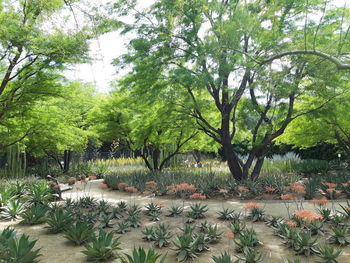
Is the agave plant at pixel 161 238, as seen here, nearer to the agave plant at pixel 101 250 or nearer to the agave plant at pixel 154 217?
the agave plant at pixel 101 250

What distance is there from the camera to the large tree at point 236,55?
8.82 meters

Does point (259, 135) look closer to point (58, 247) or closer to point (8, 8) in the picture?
point (58, 247)

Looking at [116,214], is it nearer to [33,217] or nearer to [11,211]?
[33,217]

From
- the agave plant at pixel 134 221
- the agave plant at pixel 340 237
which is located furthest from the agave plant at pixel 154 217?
the agave plant at pixel 340 237

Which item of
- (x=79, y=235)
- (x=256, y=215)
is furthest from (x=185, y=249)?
(x=256, y=215)

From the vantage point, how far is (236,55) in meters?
8.84

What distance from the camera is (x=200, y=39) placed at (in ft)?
34.8

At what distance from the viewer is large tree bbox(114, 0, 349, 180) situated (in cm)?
882

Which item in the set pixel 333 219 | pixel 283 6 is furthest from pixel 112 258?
pixel 283 6

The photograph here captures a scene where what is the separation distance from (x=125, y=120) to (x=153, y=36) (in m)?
6.60

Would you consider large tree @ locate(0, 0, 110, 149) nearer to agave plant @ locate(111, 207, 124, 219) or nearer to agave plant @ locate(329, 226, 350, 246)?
agave plant @ locate(111, 207, 124, 219)

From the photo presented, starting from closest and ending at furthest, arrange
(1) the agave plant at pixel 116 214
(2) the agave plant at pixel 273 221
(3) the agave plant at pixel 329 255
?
(3) the agave plant at pixel 329 255 < (2) the agave plant at pixel 273 221 < (1) the agave plant at pixel 116 214

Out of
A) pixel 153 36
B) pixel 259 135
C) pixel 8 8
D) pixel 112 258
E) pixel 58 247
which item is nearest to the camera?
pixel 112 258

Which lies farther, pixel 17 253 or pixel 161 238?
pixel 161 238
